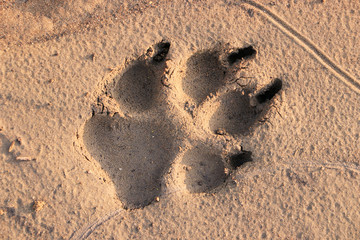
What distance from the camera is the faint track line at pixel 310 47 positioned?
226 centimetres

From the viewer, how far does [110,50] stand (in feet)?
7.18

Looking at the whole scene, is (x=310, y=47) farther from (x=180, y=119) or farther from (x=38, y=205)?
(x=38, y=205)

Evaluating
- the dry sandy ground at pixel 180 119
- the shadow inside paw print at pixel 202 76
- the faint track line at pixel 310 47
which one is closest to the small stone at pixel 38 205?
the dry sandy ground at pixel 180 119

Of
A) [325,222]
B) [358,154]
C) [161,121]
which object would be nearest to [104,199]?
[161,121]

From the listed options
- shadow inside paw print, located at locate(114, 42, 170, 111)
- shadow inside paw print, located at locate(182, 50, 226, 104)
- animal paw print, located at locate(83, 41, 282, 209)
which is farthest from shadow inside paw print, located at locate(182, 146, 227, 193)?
shadow inside paw print, located at locate(114, 42, 170, 111)

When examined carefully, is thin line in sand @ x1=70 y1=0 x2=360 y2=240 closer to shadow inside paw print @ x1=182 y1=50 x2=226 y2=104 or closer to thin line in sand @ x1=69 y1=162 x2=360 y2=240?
thin line in sand @ x1=69 y1=162 x2=360 y2=240

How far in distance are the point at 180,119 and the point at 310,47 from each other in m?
1.19

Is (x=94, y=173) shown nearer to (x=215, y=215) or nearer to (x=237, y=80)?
(x=215, y=215)

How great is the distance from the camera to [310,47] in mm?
2275

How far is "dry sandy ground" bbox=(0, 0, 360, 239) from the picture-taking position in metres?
2.14

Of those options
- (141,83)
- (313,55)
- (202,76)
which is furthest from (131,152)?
(313,55)

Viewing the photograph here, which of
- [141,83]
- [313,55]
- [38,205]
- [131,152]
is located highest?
[313,55]

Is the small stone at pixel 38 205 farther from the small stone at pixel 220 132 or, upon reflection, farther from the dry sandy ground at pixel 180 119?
the small stone at pixel 220 132

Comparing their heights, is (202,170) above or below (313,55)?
below
